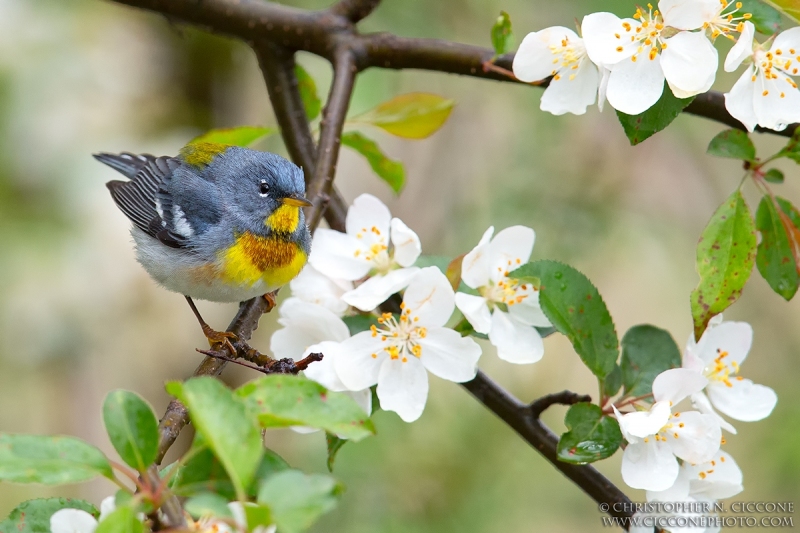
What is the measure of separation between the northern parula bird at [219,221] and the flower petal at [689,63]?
123cm

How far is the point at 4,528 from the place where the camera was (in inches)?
52.0

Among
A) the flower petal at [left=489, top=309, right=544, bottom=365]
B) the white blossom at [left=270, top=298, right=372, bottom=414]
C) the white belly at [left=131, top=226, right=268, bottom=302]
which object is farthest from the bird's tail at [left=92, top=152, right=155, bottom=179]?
the flower petal at [left=489, top=309, right=544, bottom=365]

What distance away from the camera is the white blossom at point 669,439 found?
1561 millimetres

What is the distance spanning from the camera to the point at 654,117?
167cm

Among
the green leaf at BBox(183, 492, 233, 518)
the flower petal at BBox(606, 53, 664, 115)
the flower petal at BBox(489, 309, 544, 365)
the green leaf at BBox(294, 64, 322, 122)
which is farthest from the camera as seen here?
the green leaf at BBox(294, 64, 322, 122)

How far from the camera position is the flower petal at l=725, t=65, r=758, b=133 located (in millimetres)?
1666

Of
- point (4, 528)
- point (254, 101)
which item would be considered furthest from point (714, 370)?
point (254, 101)

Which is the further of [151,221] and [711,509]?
[151,221]

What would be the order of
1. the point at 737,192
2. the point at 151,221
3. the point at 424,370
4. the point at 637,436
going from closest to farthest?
1. the point at 637,436
2. the point at 424,370
3. the point at 737,192
4. the point at 151,221

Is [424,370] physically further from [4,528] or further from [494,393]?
[4,528]

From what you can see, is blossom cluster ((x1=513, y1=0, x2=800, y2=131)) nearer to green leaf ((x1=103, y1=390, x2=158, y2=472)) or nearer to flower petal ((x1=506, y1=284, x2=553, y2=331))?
flower petal ((x1=506, y1=284, x2=553, y2=331))

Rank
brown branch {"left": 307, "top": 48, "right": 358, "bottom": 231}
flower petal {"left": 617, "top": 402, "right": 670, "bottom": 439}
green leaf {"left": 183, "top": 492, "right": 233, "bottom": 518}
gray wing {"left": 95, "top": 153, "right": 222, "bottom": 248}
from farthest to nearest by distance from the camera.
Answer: gray wing {"left": 95, "top": 153, "right": 222, "bottom": 248} → brown branch {"left": 307, "top": 48, "right": 358, "bottom": 231} → flower petal {"left": 617, "top": 402, "right": 670, "bottom": 439} → green leaf {"left": 183, "top": 492, "right": 233, "bottom": 518}

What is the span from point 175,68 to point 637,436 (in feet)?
13.1

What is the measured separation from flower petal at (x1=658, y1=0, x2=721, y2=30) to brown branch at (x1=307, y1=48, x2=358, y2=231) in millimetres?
A: 948
